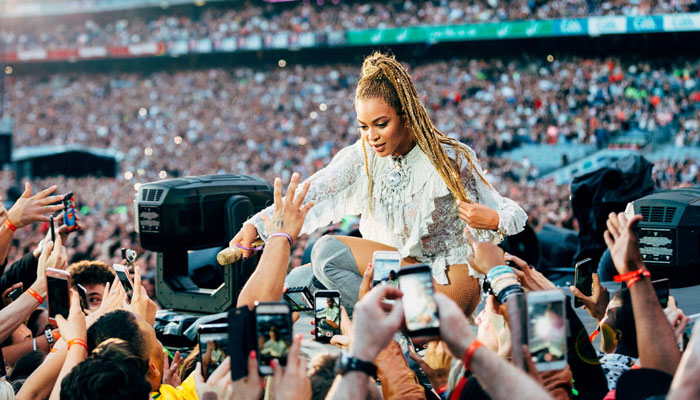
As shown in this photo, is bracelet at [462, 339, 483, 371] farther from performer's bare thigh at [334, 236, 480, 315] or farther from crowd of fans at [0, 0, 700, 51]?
crowd of fans at [0, 0, 700, 51]

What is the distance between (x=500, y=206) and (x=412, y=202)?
0.40 meters

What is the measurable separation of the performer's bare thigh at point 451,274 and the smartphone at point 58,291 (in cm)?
117

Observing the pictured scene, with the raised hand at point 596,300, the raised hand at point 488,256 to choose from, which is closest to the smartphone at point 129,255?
the raised hand at point 488,256

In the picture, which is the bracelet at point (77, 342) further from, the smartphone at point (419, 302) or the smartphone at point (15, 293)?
the smartphone at point (15, 293)

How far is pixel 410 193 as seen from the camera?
300 centimetres

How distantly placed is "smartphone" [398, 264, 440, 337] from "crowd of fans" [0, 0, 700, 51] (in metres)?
19.3

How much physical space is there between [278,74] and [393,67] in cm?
2235

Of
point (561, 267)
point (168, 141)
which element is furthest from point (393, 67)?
point (168, 141)

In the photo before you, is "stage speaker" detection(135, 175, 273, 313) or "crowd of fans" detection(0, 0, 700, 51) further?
"crowd of fans" detection(0, 0, 700, 51)

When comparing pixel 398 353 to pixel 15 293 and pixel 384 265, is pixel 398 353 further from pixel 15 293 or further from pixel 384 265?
pixel 15 293

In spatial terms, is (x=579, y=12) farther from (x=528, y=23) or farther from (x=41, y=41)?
(x=41, y=41)

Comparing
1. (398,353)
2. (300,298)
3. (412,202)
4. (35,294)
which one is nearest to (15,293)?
(35,294)

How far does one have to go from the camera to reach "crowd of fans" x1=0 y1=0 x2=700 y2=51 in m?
19.9

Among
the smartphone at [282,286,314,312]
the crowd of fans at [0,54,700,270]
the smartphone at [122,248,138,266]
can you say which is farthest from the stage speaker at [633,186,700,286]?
the crowd of fans at [0,54,700,270]
